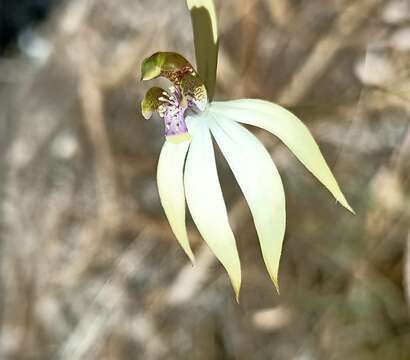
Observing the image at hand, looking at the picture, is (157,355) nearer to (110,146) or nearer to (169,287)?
(169,287)

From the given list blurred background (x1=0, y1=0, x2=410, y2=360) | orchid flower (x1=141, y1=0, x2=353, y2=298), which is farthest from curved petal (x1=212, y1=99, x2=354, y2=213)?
blurred background (x1=0, y1=0, x2=410, y2=360)

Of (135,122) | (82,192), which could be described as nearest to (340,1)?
(135,122)

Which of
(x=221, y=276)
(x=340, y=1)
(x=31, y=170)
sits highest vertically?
(x=31, y=170)

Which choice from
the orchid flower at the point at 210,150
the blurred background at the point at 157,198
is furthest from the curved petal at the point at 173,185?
the blurred background at the point at 157,198

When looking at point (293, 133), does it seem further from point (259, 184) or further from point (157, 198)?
point (157, 198)

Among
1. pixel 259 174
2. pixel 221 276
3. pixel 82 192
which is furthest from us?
pixel 82 192

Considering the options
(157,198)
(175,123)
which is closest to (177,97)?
(175,123)

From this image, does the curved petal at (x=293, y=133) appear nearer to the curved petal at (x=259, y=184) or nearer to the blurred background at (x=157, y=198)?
the curved petal at (x=259, y=184)
